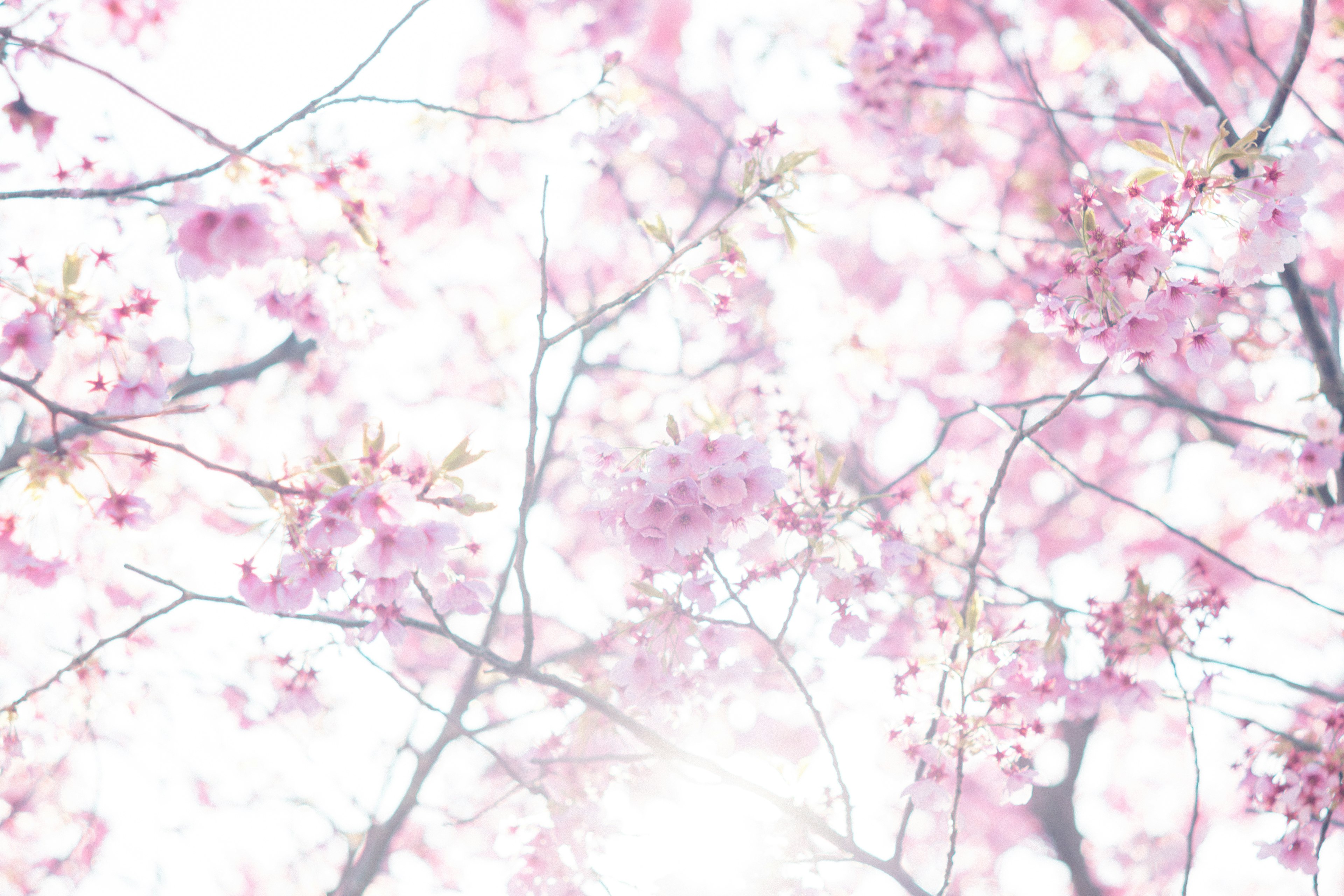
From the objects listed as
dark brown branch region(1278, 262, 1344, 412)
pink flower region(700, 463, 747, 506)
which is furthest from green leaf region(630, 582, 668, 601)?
dark brown branch region(1278, 262, 1344, 412)

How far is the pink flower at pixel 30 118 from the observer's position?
207 cm

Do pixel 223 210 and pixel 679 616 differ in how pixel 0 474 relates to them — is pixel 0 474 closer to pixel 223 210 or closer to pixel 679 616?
pixel 223 210

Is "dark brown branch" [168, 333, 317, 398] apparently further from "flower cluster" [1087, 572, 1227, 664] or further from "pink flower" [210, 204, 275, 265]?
"flower cluster" [1087, 572, 1227, 664]

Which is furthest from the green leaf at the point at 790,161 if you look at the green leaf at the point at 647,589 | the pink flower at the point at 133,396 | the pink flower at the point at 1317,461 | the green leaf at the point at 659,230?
the pink flower at the point at 1317,461

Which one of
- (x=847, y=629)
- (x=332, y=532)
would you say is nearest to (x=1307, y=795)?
(x=847, y=629)

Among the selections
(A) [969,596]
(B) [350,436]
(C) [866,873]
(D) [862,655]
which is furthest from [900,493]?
(B) [350,436]

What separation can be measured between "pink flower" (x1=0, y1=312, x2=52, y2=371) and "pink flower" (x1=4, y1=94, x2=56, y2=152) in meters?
0.50

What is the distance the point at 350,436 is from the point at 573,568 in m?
2.03

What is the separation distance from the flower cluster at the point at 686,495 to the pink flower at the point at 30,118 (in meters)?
1.83

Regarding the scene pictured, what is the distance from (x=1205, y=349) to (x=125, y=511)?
9.36 ft

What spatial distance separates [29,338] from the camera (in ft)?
6.81

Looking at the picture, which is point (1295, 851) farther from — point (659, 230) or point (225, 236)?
point (225, 236)

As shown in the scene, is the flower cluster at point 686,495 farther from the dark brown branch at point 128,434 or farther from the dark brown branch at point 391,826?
the dark brown branch at point 391,826

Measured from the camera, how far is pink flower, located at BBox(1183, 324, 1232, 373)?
1.85 m
